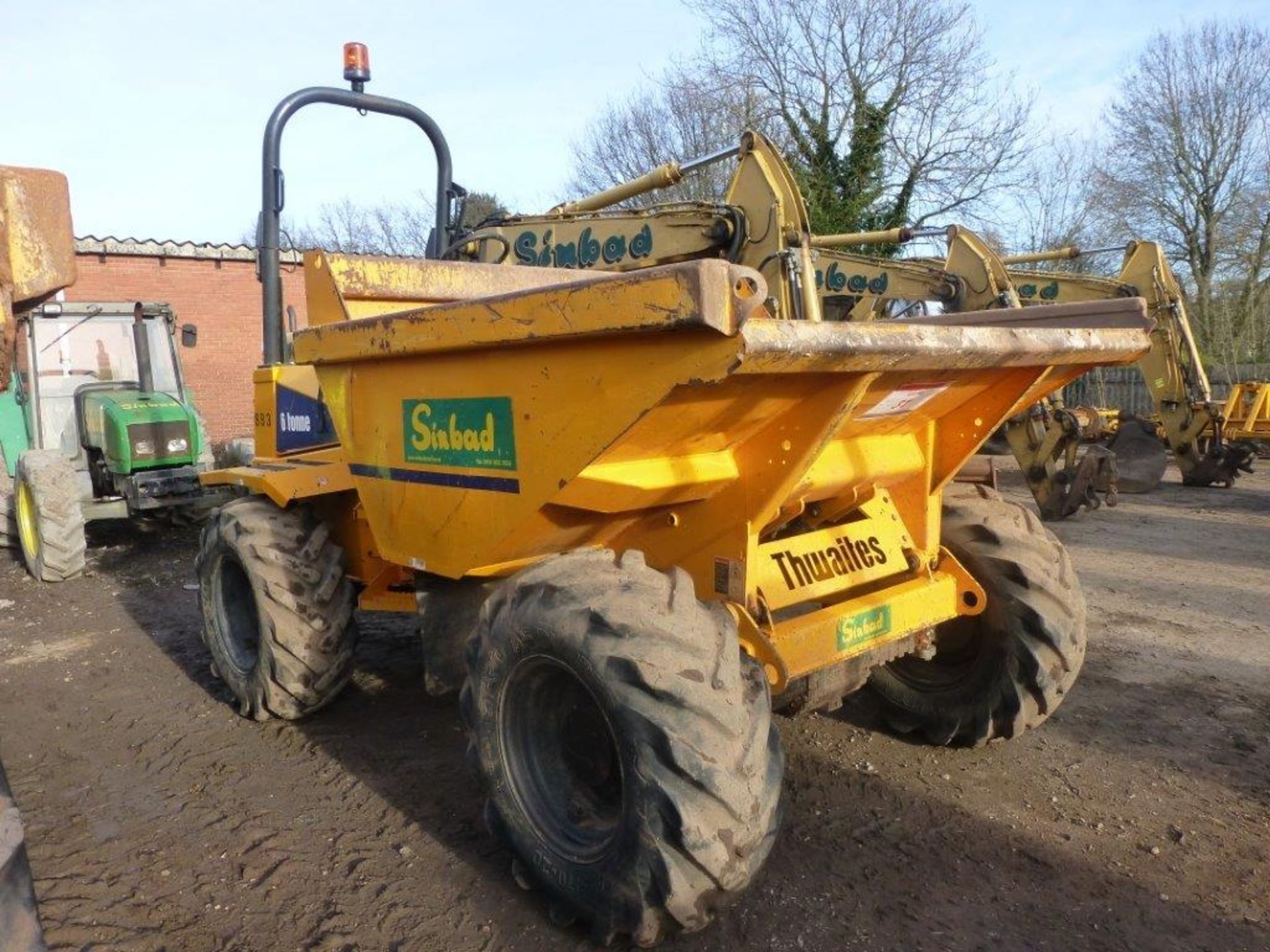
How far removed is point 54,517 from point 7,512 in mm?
1289

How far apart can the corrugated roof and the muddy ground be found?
1126 cm

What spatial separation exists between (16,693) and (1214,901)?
204 inches

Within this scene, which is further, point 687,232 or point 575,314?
point 687,232

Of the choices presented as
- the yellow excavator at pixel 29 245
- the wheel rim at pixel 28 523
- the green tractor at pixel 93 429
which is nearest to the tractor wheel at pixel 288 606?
the yellow excavator at pixel 29 245

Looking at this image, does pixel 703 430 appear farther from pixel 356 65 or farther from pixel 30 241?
pixel 356 65

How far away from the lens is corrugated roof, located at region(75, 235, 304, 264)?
14.3m

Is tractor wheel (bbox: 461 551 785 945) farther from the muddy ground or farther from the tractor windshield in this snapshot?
the tractor windshield

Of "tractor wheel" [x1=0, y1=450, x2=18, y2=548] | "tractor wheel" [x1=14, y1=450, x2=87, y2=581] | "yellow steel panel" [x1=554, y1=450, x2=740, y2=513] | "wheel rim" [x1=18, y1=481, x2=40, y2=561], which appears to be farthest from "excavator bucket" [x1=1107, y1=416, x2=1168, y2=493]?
"tractor wheel" [x1=0, y1=450, x2=18, y2=548]

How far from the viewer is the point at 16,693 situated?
185 inches

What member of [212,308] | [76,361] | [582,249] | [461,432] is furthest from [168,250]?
[461,432]

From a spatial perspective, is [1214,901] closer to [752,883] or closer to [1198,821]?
[1198,821]

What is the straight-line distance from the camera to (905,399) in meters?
2.88

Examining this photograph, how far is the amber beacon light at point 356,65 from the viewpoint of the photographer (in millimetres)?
4402

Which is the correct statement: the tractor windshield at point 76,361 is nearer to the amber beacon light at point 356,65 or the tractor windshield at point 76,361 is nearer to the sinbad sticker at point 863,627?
the amber beacon light at point 356,65
